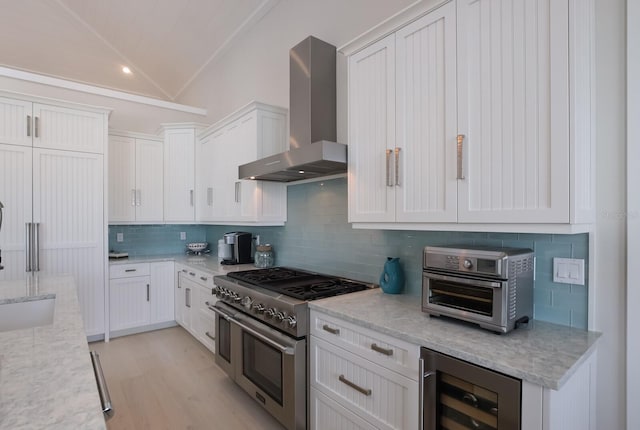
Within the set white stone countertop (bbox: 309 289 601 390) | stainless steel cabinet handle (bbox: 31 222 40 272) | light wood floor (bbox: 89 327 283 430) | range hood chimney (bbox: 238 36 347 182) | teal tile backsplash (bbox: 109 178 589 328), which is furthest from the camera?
stainless steel cabinet handle (bbox: 31 222 40 272)

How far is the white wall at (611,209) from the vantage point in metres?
1.38

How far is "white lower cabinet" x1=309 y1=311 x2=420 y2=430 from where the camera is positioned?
4.82ft

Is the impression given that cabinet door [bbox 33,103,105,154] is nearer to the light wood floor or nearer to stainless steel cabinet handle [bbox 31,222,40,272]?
stainless steel cabinet handle [bbox 31,222,40,272]

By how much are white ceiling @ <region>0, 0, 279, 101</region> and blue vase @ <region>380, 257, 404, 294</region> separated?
2.91m

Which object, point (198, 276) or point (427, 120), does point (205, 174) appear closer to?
point (198, 276)

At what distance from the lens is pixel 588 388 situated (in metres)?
1.35

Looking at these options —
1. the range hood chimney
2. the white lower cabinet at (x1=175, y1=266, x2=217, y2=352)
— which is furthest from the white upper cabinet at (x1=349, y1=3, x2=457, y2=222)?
the white lower cabinet at (x1=175, y1=266, x2=217, y2=352)

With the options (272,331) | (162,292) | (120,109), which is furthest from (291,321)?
(120,109)

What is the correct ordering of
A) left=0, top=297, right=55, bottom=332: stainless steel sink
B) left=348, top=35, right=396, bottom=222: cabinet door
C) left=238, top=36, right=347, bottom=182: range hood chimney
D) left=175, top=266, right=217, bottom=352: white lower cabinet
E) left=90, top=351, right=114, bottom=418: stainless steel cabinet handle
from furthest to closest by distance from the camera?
1. left=175, top=266, right=217, bottom=352: white lower cabinet
2. left=238, top=36, right=347, bottom=182: range hood chimney
3. left=348, top=35, right=396, bottom=222: cabinet door
4. left=0, top=297, right=55, bottom=332: stainless steel sink
5. left=90, top=351, right=114, bottom=418: stainless steel cabinet handle

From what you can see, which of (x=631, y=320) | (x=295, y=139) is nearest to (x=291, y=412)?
(x=631, y=320)

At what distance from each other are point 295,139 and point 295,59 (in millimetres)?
649

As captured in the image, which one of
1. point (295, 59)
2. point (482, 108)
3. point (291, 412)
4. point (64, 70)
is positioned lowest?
point (291, 412)

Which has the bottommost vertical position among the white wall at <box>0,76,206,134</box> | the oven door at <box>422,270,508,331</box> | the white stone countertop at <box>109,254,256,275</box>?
the white stone countertop at <box>109,254,256,275</box>

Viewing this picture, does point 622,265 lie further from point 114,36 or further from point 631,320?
point 114,36
